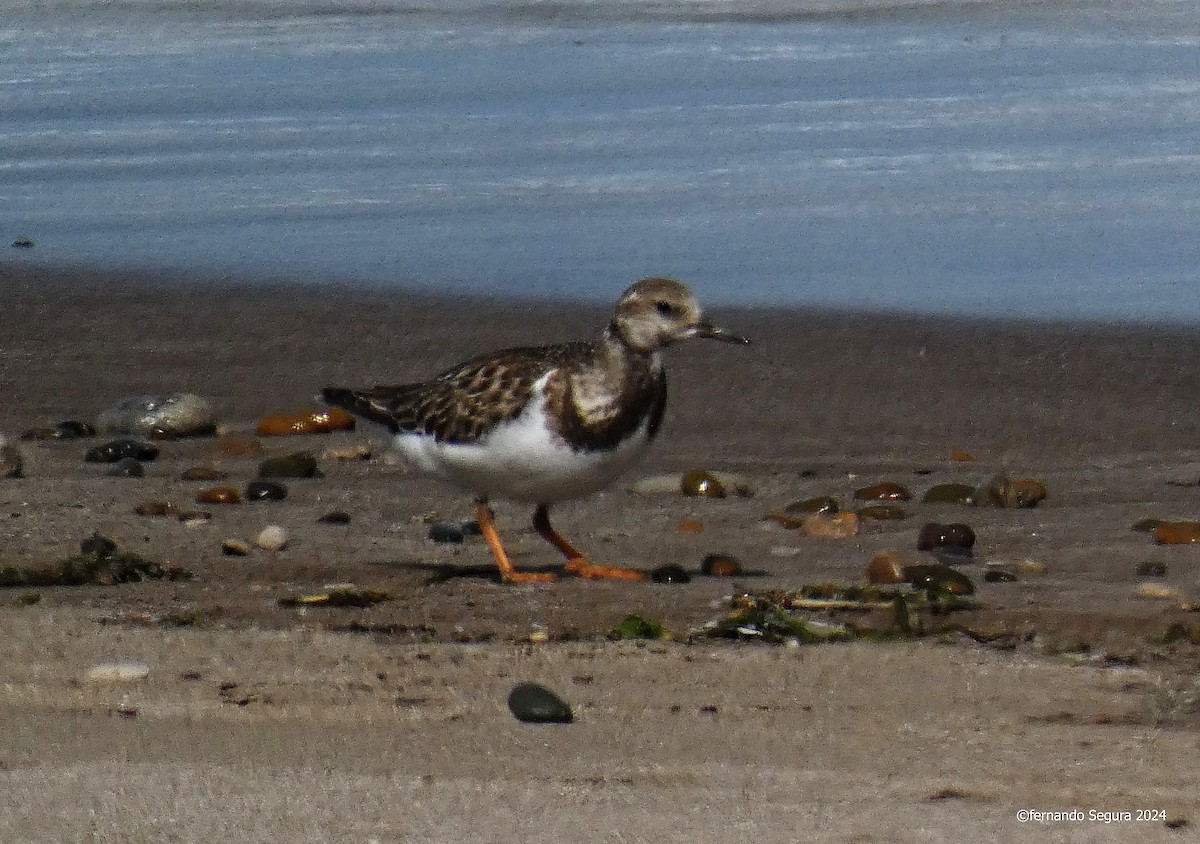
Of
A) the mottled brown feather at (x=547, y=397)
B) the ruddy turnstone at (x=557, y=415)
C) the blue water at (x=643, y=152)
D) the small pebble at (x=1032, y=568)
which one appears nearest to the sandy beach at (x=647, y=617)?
the small pebble at (x=1032, y=568)

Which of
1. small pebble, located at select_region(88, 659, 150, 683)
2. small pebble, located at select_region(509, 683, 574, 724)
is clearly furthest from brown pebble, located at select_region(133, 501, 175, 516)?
Result: small pebble, located at select_region(509, 683, 574, 724)

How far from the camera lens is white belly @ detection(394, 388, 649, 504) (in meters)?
5.29

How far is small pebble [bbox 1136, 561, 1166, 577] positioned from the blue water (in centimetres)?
310

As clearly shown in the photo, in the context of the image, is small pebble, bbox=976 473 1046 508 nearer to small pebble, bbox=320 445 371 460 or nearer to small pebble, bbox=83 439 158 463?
small pebble, bbox=320 445 371 460

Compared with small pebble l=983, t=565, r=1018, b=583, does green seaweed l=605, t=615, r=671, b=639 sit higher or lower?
higher

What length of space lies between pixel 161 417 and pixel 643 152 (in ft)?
15.5

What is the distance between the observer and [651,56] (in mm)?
14148

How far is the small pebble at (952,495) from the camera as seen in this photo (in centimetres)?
617

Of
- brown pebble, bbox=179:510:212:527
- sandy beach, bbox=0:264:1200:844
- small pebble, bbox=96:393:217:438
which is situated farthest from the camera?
small pebble, bbox=96:393:217:438

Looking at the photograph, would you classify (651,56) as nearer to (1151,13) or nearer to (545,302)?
(1151,13)

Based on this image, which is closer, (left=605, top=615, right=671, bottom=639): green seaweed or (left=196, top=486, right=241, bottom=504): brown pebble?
(left=605, top=615, right=671, bottom=639): green seaweed

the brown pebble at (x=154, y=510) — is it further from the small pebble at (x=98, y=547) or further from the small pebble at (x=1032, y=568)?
the small pebble at (x=1032, y=568)

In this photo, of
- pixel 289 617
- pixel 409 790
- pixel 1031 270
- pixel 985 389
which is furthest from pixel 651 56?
pixel 409 790

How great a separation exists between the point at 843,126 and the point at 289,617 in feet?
24.4
